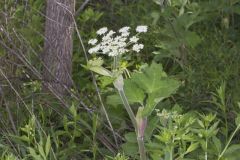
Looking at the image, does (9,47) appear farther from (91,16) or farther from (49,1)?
(91,16)

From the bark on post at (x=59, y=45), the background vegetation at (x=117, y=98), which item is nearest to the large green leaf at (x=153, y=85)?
the background vegetation at (x=117, y=98)

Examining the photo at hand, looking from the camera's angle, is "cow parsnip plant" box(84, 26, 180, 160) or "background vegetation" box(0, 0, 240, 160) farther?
"background vegetation" box(0, 0, 240, 160)

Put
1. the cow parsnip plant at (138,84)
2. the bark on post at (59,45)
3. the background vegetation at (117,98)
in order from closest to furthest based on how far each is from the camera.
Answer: the cow parsnip plant at (138,84), the background vegetation at (117,98), the bark on post at (59,45)

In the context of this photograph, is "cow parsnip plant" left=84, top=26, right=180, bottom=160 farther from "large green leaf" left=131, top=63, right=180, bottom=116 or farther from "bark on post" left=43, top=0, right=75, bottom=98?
"bark on post" left=43, top=0, right=75, bottom=98

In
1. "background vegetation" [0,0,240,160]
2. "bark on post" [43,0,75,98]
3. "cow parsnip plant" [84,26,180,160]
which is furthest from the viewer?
"bark on post" [43,0,75,98]

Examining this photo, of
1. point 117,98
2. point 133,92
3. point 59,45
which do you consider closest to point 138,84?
point 133,92

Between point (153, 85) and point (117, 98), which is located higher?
point (153, 85)

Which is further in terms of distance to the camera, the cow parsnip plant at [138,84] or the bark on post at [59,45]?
the bark on post at [59,45]

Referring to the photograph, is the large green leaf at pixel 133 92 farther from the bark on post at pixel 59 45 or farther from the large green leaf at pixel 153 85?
the bark on post at pixel 59 45

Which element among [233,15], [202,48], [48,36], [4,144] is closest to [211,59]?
[202,48]

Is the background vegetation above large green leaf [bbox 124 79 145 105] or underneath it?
underneath

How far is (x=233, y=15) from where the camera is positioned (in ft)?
14.0

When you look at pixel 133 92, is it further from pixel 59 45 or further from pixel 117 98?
pixel 59 45

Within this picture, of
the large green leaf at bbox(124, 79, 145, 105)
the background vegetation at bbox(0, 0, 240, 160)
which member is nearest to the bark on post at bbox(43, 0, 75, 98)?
the background vegetation at bbox(0, 0, 240, 160)
